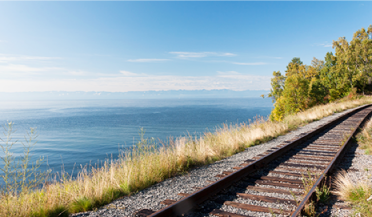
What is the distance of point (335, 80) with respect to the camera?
51.8m

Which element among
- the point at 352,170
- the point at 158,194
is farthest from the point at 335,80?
the point at 158,194

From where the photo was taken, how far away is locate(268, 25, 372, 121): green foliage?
124ft

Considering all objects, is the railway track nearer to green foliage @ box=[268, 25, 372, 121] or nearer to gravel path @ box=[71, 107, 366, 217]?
gravel path @ box=[71, 107, 366, 217]

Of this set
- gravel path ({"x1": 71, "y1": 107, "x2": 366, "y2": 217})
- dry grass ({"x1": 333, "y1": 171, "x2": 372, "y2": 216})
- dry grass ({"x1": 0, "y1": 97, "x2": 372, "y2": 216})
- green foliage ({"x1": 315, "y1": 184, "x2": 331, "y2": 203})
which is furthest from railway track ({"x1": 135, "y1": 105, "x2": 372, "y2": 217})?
dry grass ({"x1": 0, "y1": 97, "x2": 372, "y2": 216})

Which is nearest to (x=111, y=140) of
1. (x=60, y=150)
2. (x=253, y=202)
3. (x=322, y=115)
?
(x=60, y=150)

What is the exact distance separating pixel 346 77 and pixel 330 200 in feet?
190

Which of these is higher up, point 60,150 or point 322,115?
point 322,115

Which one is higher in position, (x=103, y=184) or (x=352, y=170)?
(x=103, y=184)

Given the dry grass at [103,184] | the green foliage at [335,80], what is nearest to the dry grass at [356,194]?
the dry grass at [103,184]

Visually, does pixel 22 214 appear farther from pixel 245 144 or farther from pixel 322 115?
pixel 322 115

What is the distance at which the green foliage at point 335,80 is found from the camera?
37688 millimetres

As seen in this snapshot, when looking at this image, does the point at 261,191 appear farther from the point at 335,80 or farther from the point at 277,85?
the point at 277,85

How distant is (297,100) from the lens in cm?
3738

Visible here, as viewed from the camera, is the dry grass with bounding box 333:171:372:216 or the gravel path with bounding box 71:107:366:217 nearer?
the dry grass with bounding box 333:171:372:216
